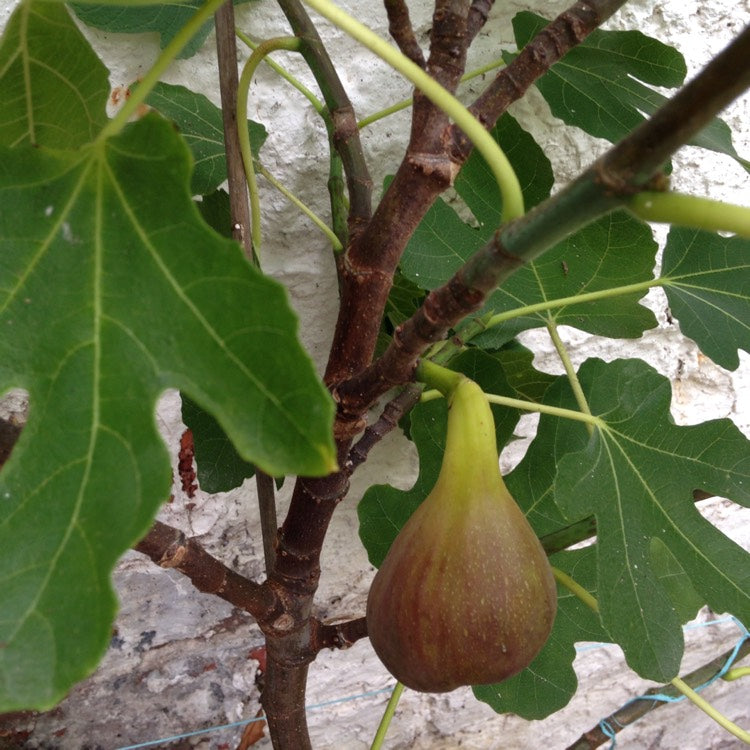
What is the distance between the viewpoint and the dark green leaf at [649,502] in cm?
53

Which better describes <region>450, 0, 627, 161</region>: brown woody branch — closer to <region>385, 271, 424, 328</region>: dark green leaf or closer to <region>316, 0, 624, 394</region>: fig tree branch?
<region>316, 0, 624, 394</region>: fig tree branch

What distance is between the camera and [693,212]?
0.23 m

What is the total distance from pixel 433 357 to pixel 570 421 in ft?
0.58

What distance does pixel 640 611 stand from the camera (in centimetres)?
53

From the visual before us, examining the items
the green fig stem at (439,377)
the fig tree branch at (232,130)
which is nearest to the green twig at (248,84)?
the fig tree branch at (232,130)

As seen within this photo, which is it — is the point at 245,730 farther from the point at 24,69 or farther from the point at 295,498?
the point at 24,69

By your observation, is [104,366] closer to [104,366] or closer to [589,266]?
[104,366]

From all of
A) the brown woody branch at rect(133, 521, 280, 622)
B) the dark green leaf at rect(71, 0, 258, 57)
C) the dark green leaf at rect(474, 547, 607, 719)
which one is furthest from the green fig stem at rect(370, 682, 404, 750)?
the dark green leaf at rect(71, 0, 258, 57)

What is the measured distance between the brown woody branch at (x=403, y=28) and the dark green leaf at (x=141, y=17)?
299mm

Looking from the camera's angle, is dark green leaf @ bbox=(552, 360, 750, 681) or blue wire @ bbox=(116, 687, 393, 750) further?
blue wire @ bbox=(116, 687, 393, 750)

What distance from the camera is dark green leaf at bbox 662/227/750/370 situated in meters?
0.64

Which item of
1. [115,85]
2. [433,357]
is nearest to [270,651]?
[433,357]

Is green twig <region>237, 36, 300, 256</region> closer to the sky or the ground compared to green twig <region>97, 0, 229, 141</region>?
closer to the sky

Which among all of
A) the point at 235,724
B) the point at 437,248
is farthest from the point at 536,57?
the point at 235,724
